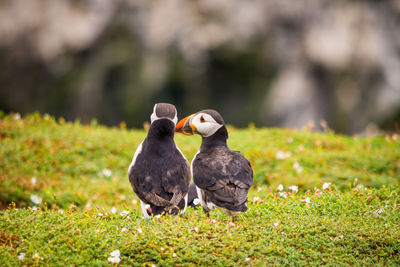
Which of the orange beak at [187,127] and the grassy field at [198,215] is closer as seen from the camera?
the grassy field at [198,215]

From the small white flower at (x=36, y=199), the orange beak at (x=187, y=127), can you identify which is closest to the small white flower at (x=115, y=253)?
the orange beak at (x=187, y=127)

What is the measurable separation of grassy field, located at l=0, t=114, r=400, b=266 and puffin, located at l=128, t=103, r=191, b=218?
0.24 metres

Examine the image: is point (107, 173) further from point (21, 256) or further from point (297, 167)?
point (21, 256)

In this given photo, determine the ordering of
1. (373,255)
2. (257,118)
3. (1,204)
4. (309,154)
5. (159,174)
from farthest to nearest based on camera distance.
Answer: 1. (257,118)
2. (309,154)
3. (1,204)
4. (159,174)
5. (373,255)

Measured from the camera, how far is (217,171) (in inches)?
204

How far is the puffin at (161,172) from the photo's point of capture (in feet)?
16.9

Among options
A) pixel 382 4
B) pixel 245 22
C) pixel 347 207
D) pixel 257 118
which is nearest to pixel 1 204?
pixel 347 207

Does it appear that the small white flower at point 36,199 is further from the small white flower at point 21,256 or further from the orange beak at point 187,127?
the orange beak at point 187,127

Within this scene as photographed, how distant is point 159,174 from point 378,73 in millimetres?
14775

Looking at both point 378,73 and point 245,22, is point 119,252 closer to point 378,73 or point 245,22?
point 245,22

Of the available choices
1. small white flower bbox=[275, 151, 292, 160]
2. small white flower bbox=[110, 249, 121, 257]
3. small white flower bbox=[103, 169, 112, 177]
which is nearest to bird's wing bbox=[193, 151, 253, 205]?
small white flower bbox=[110, 249, 121, 257]

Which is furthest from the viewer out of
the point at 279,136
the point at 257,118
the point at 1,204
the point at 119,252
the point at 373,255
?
the point at 257,118

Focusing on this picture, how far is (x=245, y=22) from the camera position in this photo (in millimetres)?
17312

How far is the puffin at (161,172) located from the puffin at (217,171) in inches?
8.2
